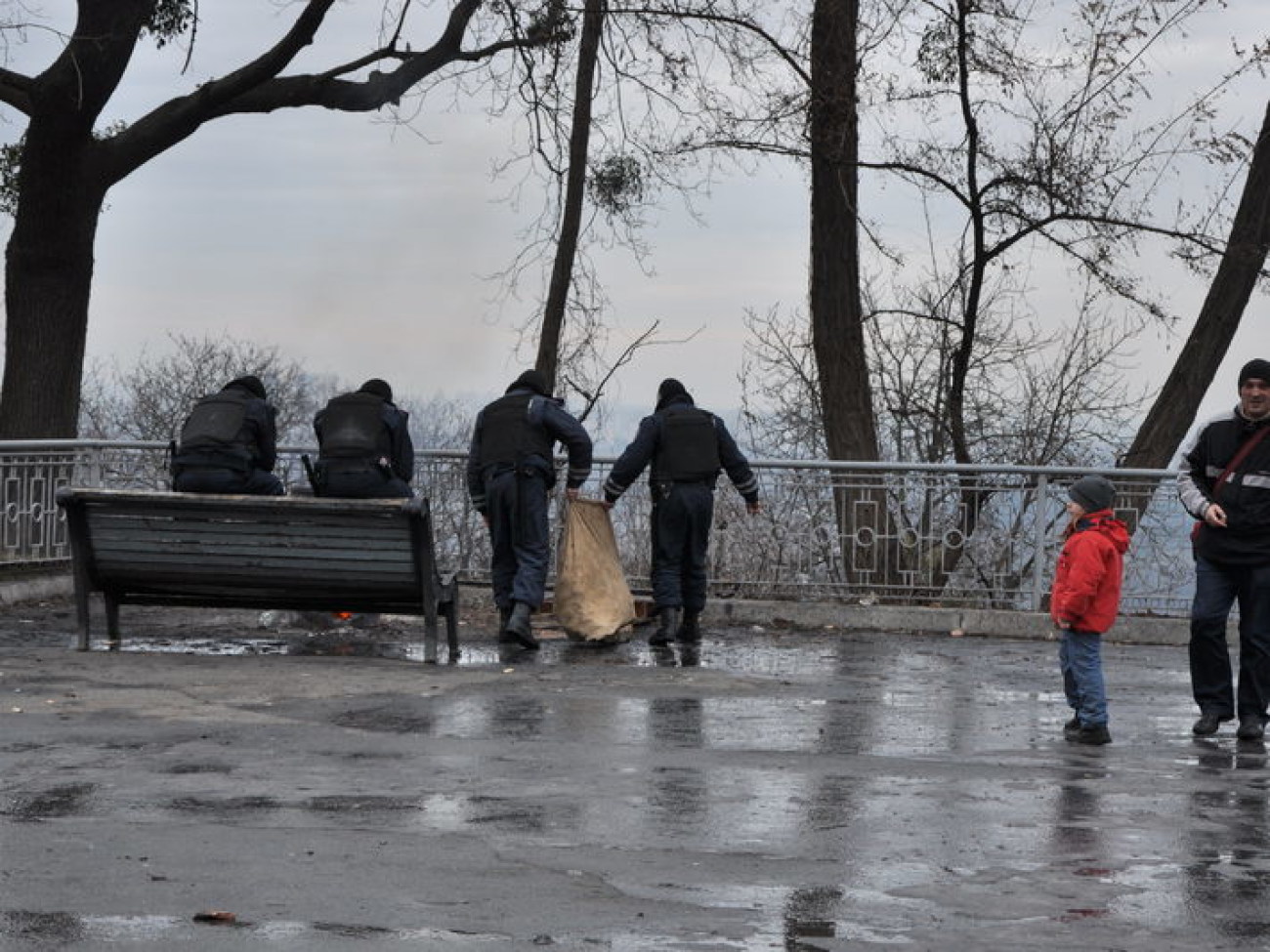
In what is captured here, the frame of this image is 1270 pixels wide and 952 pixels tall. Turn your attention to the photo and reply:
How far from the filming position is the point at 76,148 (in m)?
21.2

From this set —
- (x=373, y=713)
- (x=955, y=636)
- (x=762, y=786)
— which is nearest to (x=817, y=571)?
(x=955, y=636)

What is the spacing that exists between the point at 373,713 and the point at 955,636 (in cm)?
644

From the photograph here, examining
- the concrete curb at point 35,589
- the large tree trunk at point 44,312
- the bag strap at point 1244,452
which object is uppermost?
the large tree trunk at point 44,312

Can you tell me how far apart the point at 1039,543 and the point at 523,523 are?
4377 millimetres

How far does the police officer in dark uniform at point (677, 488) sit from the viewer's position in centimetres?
1405

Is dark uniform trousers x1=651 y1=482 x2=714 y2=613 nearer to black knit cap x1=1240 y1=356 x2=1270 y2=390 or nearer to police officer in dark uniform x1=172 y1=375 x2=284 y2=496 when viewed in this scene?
police officer in dark uniform x1=172 y1=375 x2=284 y2=496

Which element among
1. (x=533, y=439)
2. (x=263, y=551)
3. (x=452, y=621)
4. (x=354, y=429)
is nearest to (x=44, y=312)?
(x=354, y=429)

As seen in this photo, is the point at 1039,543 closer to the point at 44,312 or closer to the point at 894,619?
the point at 894,619

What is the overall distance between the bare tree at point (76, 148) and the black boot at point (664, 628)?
9291 millimetres

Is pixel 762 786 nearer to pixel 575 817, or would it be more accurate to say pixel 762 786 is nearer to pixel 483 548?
pixel 575 817

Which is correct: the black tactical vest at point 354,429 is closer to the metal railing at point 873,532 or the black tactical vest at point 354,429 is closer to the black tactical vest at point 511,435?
the black tactical vest at point 511,435

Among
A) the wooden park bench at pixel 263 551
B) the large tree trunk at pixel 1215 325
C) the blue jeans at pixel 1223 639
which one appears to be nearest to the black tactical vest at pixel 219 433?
the wooden park bench at pixel 263 551

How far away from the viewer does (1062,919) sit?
6262mm

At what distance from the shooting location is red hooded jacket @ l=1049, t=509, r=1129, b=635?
34.4 feet
